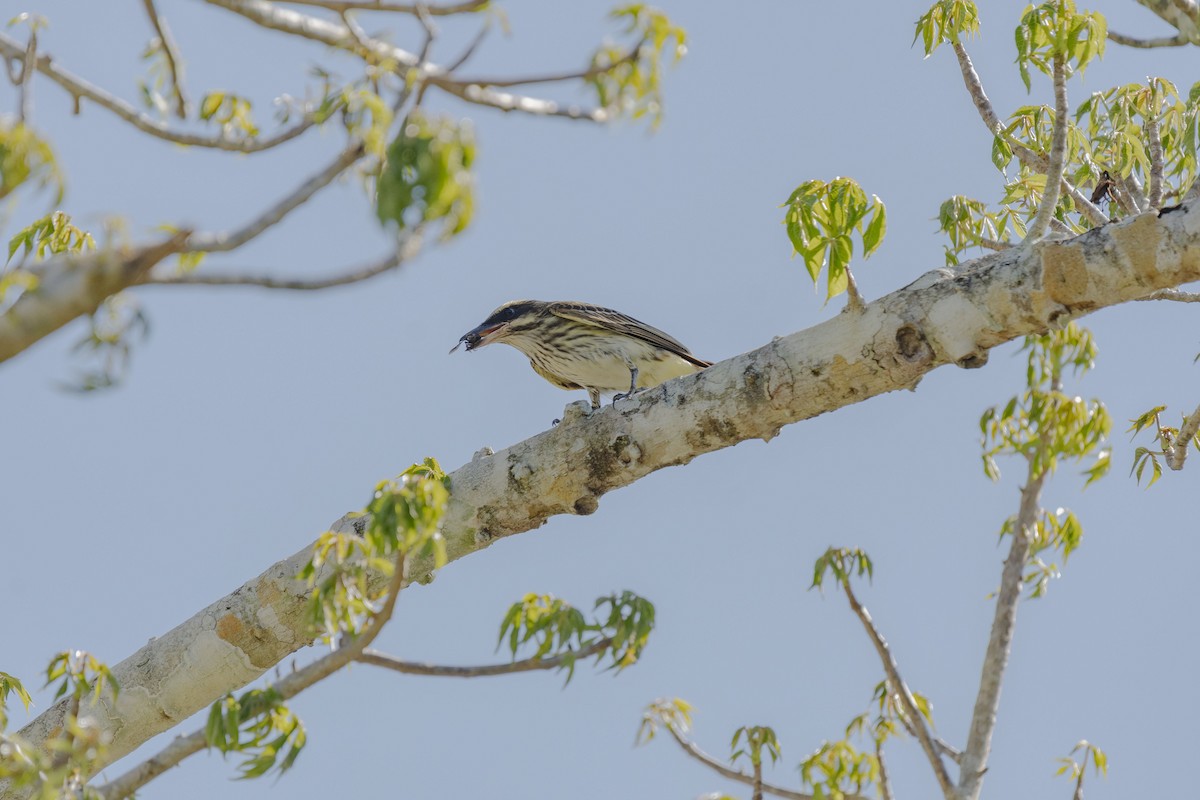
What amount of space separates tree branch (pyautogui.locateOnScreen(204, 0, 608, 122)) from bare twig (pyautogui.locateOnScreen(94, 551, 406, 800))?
119 cm

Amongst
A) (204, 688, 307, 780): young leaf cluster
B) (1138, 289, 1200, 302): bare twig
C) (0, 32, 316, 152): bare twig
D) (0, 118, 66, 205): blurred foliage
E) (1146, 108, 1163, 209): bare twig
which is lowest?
(204, 688, 307, 780): young leaf cluster

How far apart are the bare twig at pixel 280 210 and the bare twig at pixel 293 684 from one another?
39.4 inches

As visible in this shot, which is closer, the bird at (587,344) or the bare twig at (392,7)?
Result: the bare twig at (392,7)

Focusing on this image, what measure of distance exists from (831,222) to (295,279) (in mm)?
1948

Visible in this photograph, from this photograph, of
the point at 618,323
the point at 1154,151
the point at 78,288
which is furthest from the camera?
the point at 618,323

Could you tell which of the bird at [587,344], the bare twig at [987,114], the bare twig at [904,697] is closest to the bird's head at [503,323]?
the bird at [587,344]

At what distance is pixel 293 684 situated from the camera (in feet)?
11.7

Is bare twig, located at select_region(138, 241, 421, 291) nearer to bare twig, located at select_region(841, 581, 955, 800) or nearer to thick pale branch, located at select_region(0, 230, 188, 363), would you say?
thick pale branch, located at select_region(0, 230, 188, 363)

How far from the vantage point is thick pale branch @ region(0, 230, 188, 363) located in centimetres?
268

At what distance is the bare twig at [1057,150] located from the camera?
4.82 meters

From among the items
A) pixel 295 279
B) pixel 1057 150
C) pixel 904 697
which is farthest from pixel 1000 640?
pixel 295 279

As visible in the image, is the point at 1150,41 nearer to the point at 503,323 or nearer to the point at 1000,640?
the point at 1000,640

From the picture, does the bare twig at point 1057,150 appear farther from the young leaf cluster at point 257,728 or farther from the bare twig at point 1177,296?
the young leaf cluster at point 257,728

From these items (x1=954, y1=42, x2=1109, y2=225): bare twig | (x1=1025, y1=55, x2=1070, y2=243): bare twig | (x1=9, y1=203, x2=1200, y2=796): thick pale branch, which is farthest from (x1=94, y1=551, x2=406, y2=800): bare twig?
(x1=954, y1=42, x2=1109, y2=225): bare twig
